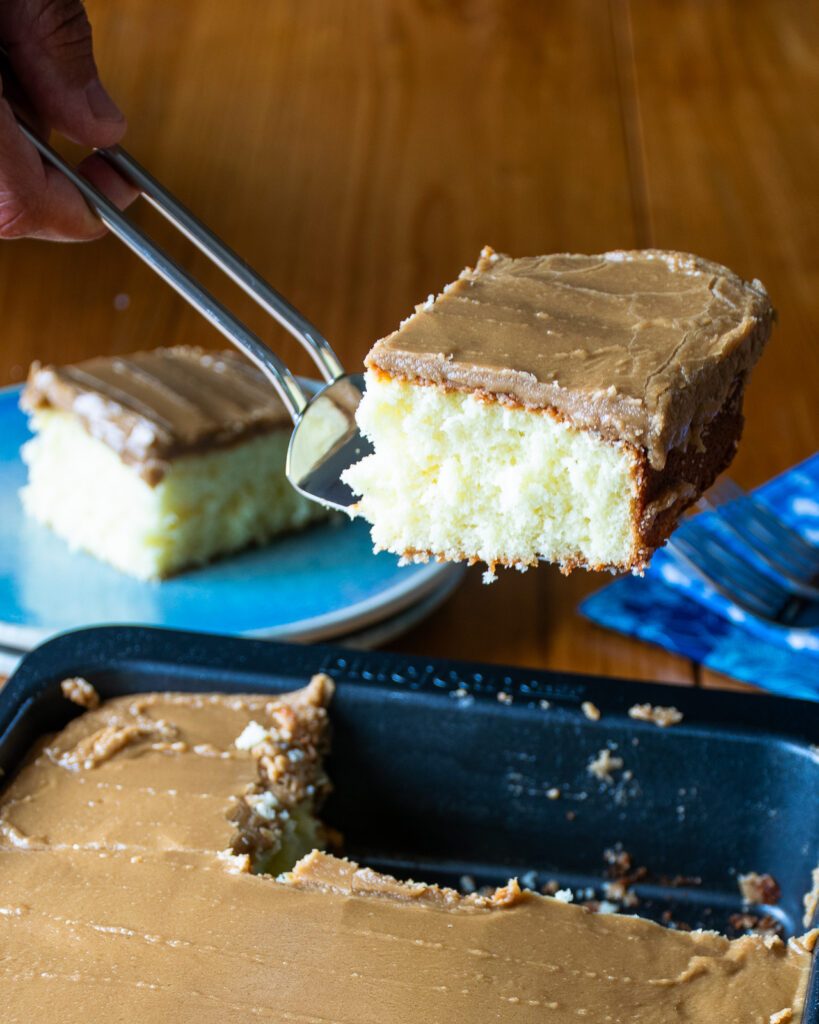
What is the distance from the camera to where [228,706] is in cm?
151

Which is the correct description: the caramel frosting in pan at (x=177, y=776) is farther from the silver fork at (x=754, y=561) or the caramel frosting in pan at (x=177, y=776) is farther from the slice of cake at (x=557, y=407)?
the silver fork at (x=754, y=561)

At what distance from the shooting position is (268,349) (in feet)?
4.50

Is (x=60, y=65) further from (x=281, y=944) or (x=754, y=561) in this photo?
(x=754, y=561)

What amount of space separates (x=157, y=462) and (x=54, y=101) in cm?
57

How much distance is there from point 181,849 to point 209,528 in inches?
30.2

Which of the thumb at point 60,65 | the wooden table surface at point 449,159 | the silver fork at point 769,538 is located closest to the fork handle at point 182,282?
the thumb at point 60,65

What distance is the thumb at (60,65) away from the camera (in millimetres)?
1503

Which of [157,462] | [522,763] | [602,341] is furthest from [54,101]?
[522,763]

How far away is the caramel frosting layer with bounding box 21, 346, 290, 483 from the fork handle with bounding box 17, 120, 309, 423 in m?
0.55

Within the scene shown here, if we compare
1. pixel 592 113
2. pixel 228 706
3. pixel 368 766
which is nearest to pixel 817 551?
pixel 368 766

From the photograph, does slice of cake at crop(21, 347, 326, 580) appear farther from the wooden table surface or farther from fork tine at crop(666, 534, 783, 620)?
fork tine at crop(666, 534, 783, 620)

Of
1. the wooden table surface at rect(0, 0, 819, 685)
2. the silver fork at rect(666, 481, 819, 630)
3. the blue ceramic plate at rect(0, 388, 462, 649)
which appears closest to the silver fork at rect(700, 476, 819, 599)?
the silver fork at rect(666, 481, 819, 630)

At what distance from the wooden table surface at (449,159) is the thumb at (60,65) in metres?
0.80

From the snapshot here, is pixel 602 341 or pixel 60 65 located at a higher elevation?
pixel 60 65
